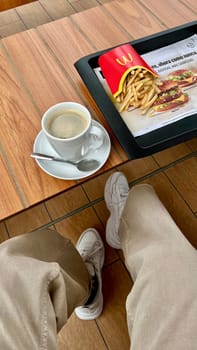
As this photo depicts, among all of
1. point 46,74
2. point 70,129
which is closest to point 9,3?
point 46,74

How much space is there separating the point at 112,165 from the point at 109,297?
565 millimetres

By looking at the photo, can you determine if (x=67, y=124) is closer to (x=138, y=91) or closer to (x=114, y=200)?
(x=138, y=91)

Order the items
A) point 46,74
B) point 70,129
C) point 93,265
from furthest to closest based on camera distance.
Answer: point 93,265, point 46,74, point 70,129

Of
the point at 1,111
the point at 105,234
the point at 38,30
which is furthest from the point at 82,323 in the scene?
the point at 38,30

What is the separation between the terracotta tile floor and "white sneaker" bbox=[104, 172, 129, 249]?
0.07 metres

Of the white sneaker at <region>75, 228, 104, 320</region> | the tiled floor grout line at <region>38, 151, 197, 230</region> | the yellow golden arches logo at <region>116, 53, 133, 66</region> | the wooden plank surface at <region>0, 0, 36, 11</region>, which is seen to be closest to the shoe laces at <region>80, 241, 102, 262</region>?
the white sneaker at <region>75, 228, 104, 320</region>

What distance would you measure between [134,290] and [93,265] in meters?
0.34

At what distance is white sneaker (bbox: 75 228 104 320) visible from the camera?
0.94 meters

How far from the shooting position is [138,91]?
0.64 metres

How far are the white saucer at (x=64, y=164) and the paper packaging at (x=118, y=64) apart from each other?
0.09 meters

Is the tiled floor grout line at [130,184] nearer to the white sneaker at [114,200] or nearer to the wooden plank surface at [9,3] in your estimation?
the white sneaker at [114,200]

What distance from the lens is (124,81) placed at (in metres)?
0.64

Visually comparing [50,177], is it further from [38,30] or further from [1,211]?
[38,30]

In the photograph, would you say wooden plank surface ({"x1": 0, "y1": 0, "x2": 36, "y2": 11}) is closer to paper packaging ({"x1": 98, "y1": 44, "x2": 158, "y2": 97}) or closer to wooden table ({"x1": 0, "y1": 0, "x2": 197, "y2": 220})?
wooden table ({"x1": 0, "y1": 0, "x2": 197, "y2": 220})
